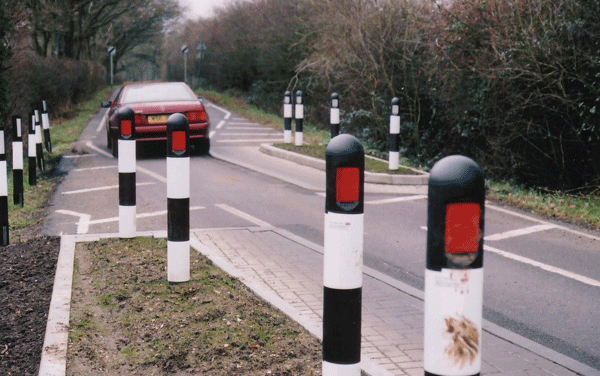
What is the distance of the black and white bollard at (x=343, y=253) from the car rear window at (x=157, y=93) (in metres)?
13.2

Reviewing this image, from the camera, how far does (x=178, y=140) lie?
5730mm

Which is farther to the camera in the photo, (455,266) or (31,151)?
(31,151)

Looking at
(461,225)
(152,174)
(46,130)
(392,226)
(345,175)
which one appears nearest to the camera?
(461,225)

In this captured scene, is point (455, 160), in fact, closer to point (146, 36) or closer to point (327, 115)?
point (327, 115)

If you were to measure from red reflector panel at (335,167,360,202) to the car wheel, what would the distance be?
1322cm

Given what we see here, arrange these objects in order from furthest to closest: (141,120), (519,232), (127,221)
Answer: (141,120) < (519,232) < (127,221)

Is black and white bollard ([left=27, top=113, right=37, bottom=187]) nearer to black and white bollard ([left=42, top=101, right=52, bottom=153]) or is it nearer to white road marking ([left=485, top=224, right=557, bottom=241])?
black and white bollard ([left=42, top=101, right=52, bottom=153])

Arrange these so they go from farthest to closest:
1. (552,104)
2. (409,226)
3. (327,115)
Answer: (327,115), (552,104), (409,226)

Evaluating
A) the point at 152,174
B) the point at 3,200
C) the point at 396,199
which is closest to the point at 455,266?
the point at 3,200

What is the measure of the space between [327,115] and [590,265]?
1874 centimetres

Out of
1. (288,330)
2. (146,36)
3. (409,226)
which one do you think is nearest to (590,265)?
(409,226)

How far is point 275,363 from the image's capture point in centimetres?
432

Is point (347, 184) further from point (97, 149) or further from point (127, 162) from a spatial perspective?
point (97, 149)

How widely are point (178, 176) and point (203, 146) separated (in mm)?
10836
